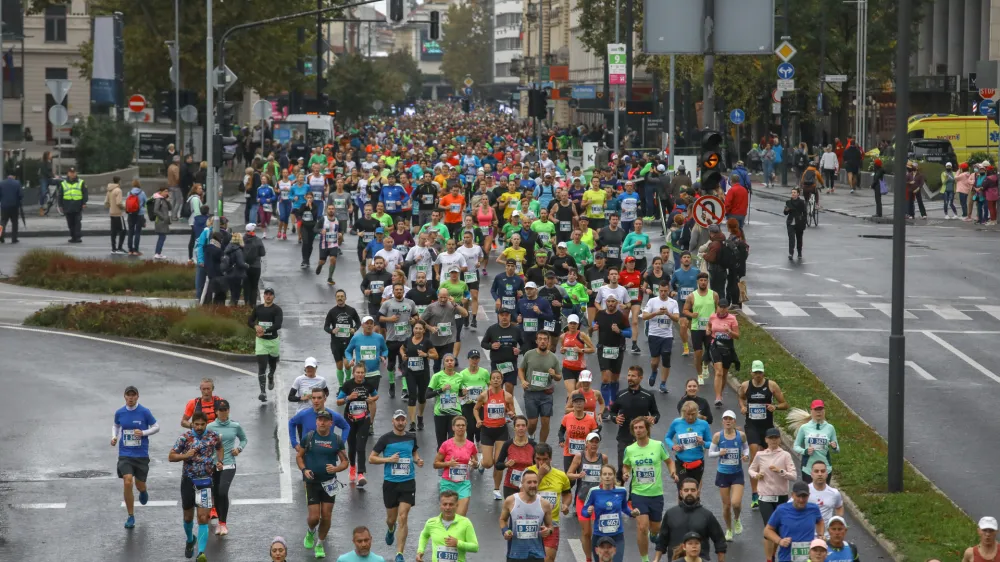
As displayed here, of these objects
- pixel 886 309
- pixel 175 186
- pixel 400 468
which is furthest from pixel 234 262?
pixel 175 186

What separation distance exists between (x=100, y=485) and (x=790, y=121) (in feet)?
179

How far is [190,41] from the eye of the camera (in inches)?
2279

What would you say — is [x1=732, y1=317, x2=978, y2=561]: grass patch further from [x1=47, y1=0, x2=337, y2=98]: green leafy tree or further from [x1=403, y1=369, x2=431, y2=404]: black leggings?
[x1=47, y1=0, x2=337, y2=98]: green leafy tree

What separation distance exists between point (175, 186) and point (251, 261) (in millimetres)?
17844

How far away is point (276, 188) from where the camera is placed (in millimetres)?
41188

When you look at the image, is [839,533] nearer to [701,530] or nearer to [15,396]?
[701,530]

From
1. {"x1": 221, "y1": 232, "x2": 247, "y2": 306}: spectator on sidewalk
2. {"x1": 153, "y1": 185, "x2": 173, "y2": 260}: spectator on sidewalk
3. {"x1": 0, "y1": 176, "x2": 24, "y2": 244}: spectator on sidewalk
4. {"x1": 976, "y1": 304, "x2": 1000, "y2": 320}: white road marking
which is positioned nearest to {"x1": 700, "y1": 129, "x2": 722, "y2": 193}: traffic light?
{"x1": 976, "y1": 304, "x2": 1000, "y2": 320}: white road marking

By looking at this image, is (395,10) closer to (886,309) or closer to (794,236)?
(794,236)

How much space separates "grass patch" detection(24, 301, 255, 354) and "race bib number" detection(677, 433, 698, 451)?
11368 mm

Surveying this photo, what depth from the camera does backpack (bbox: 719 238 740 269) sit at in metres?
26.2

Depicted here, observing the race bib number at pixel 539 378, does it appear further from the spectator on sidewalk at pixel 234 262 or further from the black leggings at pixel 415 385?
the spectator on sidewalk at pixel 234 262

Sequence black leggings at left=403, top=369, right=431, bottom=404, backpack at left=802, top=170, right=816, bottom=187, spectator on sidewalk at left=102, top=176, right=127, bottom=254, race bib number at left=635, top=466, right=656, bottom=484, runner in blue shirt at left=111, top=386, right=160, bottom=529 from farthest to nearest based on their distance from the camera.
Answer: backpack at left=802, top=170, right=816, bottom=187 → spectator on sidewalk at left=102, top=176, right=127, bottom=254 → black leggings at left=403, top=369, right=431, bottom=404 → runner in blue shirt at left=111, top=386, right=160, bottom=529 → race bib number at left=635, top=466, right=656, bottom=484

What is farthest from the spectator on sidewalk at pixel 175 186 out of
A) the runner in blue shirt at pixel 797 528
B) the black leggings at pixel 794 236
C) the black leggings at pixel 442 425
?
the runner in blue shirt at pixel 797 528

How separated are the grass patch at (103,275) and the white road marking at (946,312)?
14290 mm
